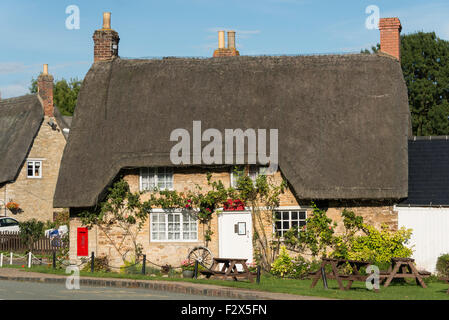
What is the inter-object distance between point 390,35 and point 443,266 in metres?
9.28

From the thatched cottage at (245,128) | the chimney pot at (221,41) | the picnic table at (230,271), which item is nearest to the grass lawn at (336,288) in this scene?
the picnic table at (230,271)

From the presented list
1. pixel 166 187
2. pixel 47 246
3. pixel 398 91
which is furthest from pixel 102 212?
pixel 398 91

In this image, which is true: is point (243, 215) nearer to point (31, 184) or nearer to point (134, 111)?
point (134, 111)

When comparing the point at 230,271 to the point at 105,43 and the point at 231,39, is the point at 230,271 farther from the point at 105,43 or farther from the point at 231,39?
the point at 231,39

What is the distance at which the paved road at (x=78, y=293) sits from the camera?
16.8m

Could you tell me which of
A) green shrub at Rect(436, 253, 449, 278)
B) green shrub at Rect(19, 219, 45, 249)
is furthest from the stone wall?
green shrub at Rect(436, 253, 449, 278)

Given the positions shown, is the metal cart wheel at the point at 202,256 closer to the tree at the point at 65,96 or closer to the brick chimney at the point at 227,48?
the brick chimney at the point at 227,48

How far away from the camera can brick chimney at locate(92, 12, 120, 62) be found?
2716 cm

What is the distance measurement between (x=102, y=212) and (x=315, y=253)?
24.4 feet

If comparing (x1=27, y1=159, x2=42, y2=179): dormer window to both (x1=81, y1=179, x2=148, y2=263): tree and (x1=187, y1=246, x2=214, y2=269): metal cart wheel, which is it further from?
(x1=187, y1=246, x2=214, y2=269): metal cart wheel

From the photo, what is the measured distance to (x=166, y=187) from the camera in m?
24.3

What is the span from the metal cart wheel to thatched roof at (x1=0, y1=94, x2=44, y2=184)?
1933 centimetres

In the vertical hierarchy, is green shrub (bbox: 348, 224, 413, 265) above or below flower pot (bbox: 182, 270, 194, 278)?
above
